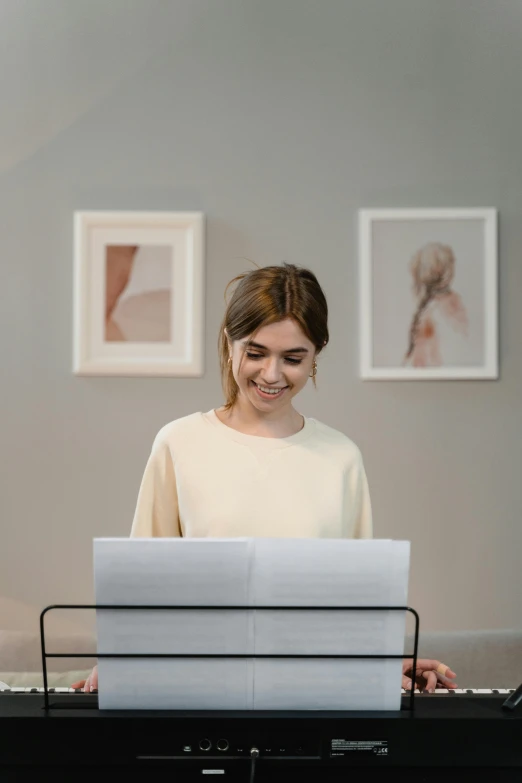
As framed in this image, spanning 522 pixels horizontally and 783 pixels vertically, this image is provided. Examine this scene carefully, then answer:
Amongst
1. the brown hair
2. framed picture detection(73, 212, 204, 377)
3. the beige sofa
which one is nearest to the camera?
the brown hair

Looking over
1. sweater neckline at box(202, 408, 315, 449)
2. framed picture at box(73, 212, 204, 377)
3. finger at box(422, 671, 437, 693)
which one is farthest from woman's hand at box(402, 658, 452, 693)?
framed picture at box(73, 212, 204, 377)

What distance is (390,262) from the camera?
290cm

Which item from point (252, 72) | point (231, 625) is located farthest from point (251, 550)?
point (252, 72)

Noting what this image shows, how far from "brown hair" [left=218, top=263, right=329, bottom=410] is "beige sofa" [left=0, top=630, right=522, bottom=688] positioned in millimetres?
1066

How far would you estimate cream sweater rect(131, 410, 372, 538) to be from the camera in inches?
63.3

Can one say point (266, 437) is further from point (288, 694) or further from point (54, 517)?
point (54, 517)

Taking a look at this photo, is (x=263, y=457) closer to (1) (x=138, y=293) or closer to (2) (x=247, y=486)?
(2) (x=247, y=486)

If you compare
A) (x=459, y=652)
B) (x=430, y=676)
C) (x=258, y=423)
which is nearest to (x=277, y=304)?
(x=258, y=423)

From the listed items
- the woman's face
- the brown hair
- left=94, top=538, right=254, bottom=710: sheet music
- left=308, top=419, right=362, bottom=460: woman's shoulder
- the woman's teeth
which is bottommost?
left=94, top=538, right=254, bottom=710: sheet music

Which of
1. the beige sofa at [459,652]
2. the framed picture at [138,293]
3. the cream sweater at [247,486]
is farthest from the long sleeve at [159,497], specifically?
the framed picture at [138,293]

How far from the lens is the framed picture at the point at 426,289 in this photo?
2.89 metres

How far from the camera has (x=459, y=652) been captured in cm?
234

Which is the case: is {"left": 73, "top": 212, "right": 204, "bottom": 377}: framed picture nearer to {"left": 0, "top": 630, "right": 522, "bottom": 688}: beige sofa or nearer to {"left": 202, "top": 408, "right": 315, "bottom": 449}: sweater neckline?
{"left": 0, "top": 630, "right": 522, "bottom": 688}: beige sofa

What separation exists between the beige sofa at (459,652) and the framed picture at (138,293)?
91 cm
